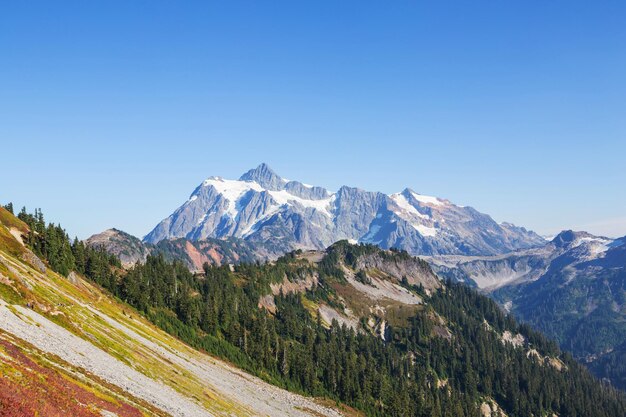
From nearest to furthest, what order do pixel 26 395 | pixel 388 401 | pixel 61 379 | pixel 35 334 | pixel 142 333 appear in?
pixel 26 395 → pixel 61 379 → pixel 35 334 → pixel 142 333 → pixel 388 401

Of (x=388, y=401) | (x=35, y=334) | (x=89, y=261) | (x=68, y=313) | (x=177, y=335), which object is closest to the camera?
(x=35, y=334)

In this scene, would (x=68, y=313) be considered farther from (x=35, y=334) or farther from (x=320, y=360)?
(x=320, y=360)

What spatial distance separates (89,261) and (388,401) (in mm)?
119403

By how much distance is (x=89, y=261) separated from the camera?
5901 inches

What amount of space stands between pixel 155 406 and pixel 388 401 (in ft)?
454

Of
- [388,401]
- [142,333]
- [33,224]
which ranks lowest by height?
[388,401]

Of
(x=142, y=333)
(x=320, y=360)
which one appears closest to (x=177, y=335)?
(x=142, y=333)

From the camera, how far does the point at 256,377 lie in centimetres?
14262

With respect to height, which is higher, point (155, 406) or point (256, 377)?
point (155, 406)

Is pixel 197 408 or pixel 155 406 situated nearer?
pixel 155 406

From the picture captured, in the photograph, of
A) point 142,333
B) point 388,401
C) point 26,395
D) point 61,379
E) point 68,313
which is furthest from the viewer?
point 388,401

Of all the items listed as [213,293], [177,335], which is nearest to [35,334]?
[177,335]

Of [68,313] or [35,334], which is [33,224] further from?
[35,334]

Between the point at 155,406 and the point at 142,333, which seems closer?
the point at 155,406
